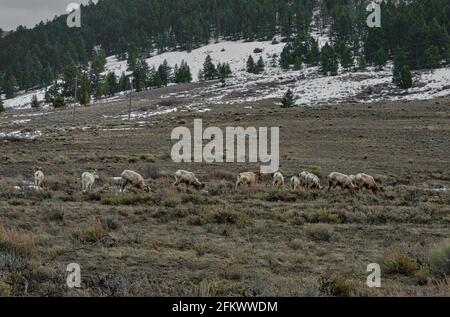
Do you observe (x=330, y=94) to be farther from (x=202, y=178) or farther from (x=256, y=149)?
(x=202, y=178)

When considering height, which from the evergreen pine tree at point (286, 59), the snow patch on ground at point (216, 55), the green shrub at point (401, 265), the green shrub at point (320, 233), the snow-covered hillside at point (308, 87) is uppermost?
the snow patch on ground at point (216, 55)

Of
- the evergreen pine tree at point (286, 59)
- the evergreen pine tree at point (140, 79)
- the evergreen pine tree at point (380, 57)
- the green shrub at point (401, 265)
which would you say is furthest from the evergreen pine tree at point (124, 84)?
the green shrub at point (401, 265)

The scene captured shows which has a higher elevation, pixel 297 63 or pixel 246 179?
pixel 297 63

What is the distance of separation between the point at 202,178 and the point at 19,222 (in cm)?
1127

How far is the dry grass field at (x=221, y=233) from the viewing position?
7039 mm

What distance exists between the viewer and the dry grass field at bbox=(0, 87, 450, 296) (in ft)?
23.1

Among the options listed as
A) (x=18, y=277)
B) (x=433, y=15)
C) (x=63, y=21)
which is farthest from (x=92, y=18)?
(x=18, y=277)

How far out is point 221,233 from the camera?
36.1ft

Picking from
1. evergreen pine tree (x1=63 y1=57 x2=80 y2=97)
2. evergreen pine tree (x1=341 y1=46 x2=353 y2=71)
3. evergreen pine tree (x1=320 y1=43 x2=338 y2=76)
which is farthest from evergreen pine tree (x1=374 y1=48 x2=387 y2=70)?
evergreen pine tree (x1=63 y1=57 x2=80 y2=97)

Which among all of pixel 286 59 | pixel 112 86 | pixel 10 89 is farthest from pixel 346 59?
pixel 10 89

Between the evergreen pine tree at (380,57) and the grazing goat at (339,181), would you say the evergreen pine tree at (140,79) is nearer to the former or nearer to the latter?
the evergreen pine tree at (380,57)

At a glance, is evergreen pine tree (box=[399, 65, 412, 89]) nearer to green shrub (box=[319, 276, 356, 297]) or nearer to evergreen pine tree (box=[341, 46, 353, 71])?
evergreen pine tree (box=[341, 46, 353, 71])

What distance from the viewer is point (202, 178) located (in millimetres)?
21938

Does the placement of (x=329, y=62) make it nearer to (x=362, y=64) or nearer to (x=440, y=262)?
(x=362, y=64)
